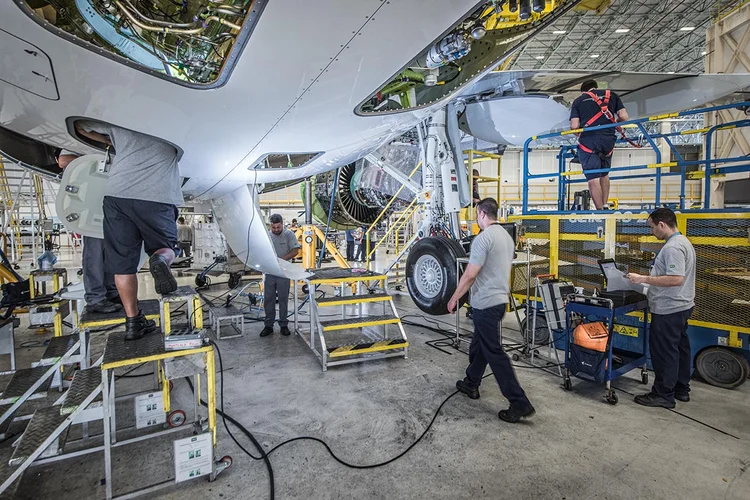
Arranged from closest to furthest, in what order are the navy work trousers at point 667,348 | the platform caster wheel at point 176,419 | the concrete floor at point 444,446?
the concrete floor at point 444,446
the platform caster wheel at point 176,419
the navy work trousers at point 667,348

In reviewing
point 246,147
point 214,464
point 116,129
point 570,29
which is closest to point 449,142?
point 246,147

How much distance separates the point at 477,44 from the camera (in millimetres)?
2666

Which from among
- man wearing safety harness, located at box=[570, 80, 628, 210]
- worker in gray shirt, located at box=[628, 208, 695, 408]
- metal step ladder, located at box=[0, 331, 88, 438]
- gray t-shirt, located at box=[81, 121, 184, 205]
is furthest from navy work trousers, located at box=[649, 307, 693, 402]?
metal step ladder, located at box=[0, 331, 88, 438]

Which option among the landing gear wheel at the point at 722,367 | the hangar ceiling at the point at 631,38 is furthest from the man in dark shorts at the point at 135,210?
the hangar ceiling at the point at 631,38

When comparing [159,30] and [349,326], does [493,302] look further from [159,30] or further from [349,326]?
[159,30]

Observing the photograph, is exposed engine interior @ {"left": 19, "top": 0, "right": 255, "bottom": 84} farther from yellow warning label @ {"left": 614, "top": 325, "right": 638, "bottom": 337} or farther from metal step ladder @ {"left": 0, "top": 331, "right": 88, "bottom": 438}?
yellow warning label @ {"left": 614, "top": 325, "right": 638, "bottom": 337}

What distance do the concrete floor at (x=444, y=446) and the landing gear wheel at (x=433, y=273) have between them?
127 cm

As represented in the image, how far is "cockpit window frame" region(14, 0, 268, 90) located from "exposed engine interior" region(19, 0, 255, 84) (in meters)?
0.03

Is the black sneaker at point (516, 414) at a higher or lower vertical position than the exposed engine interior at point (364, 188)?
lower

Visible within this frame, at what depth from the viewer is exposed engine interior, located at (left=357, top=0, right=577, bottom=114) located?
6.94 feet

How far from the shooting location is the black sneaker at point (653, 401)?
3086 millimetres

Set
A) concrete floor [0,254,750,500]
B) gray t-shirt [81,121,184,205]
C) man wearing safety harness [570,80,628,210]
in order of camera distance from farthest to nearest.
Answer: man wearing safety harness [570,80,628,210]
gray t-shirt [81,121,184,205]
concrete floor [0,254,750,500]

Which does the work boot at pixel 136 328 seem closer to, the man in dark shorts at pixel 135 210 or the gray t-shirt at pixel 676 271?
the man in dark shorts at pixel 135 210

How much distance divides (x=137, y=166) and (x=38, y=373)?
1627 millimetres
